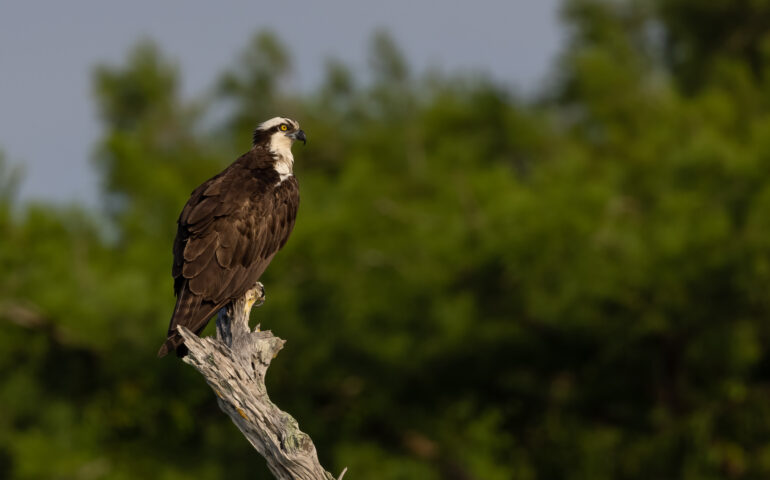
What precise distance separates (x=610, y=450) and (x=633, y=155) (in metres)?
5.44

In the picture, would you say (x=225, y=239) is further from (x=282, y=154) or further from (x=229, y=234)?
(x=282, y=154)

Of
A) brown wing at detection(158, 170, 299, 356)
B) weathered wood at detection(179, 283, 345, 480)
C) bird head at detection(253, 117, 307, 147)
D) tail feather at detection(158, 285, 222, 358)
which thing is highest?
bird head at detection(253, 117, 307, 147)

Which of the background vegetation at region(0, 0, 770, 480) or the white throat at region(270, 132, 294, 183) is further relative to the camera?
the background vegetation at region(0, 0, 770, 480)

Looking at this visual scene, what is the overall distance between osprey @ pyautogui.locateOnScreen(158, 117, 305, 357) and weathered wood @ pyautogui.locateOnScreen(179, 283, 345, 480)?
368 millimetres

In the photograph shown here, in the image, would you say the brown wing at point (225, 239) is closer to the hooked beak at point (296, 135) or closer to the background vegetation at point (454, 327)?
the hooked beak at point (296, 135)

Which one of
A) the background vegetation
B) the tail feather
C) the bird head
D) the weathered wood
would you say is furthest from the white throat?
the background vegetation

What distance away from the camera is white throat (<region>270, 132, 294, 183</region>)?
797 cm

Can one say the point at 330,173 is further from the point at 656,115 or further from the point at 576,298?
the point at 576,298

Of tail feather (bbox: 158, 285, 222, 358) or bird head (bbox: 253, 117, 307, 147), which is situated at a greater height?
bird head (bbox: 253, 117, 307, 147)

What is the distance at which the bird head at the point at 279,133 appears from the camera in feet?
27.9

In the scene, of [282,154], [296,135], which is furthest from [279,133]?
[282,154]

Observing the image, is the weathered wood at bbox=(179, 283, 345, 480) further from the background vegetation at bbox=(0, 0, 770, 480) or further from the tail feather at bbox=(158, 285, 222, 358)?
the background vegetation at bbox=(0, 0, 770, 480)

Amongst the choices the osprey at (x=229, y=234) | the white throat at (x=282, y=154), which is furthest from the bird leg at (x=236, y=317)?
the white throat at (x=282, y=154)

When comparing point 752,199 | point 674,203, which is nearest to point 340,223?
point 674,203
